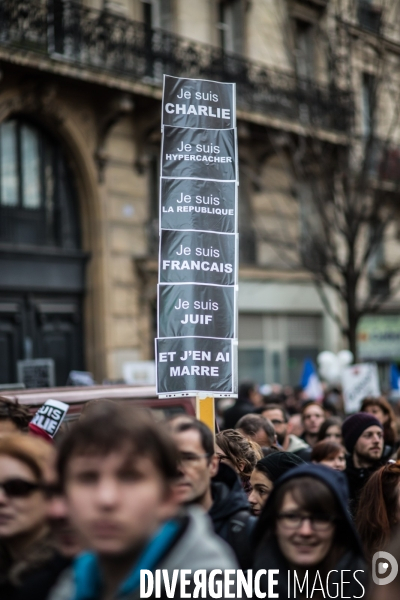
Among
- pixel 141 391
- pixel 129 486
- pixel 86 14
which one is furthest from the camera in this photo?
pixel 86 14

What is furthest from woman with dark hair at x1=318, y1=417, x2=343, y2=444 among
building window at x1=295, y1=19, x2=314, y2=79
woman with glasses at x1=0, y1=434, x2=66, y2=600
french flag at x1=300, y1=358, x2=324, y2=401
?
building window at x1=295, y1=19, x2=314, y2=79

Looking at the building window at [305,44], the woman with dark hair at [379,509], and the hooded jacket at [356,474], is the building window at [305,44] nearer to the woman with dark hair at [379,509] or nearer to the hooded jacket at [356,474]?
the hooded jacket at [356,474]

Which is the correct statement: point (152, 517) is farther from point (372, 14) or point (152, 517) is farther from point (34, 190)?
point (372, 14)

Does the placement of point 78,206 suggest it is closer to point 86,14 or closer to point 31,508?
point 86,14

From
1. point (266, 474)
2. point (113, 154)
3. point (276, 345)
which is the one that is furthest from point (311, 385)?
point (266, 474)

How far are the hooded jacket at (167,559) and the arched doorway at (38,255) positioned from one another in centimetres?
1381

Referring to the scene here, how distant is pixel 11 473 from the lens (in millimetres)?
3150

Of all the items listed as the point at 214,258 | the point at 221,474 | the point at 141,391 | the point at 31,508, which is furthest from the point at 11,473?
the point at 141,391

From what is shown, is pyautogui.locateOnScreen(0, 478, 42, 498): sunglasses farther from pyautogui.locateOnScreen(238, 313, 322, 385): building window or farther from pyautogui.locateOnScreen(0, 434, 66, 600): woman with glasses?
pyautogui.locateOnScreen(238, 313, 322, 385): building window

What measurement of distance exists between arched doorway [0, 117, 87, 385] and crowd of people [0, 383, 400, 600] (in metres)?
11.5

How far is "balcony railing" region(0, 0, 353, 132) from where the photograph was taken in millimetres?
16047

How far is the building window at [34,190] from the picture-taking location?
1659 centimetres

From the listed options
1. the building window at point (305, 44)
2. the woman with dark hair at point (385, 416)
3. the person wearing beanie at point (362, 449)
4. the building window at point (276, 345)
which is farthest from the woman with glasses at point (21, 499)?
the building window at point (305, 44)

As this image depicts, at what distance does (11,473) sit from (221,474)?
118cm
